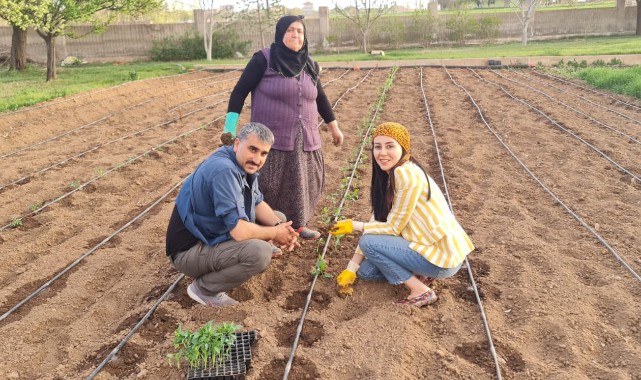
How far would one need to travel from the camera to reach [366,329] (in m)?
3.13

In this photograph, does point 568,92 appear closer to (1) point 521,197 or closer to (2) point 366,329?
(1) point 521,197

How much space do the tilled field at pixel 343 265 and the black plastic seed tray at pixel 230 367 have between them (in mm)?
71

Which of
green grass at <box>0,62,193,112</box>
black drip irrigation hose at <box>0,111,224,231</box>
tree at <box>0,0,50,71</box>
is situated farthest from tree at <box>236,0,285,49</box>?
black drip irrigation hose at <box>0,111,224,231</box>

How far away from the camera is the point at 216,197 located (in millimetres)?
3045

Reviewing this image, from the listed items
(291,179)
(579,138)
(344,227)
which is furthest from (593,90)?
(344,227)

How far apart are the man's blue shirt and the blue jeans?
2.45 feet

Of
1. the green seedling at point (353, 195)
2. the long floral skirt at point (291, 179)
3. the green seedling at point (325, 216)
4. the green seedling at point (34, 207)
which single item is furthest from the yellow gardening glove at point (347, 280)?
the green seedling at point (34, 207)

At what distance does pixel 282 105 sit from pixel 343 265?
1152mm

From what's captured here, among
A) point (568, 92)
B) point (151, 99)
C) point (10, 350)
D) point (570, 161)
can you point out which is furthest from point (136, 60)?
point (10, 350)

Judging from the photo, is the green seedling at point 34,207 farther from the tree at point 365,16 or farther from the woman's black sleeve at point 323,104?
the tree at point 365,16

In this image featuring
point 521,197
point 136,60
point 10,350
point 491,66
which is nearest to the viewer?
point 10,350

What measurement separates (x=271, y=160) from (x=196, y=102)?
8.08m

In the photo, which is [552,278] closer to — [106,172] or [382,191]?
[382,191]

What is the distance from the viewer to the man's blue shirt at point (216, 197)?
9.99 ft
